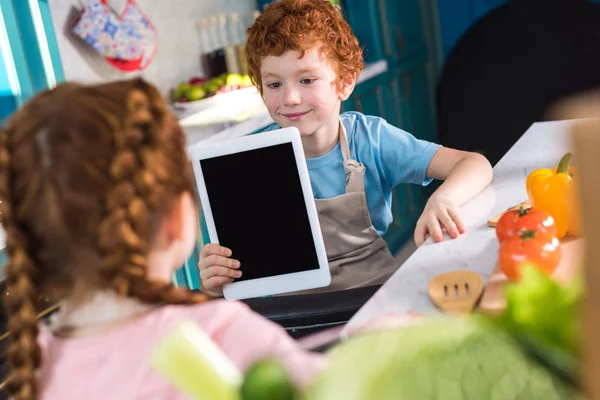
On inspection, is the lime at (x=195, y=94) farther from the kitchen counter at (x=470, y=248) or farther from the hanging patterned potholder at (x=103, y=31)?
the kitchen counter at (x=470, y=248)

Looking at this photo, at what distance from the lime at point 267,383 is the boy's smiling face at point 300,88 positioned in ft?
4.44

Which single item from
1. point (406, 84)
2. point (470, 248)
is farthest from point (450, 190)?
point (406, 84)

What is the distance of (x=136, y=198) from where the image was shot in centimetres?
67

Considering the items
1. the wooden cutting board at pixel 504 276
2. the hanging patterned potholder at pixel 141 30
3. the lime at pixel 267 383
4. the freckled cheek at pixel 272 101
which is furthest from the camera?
the hanging patterned potholder at pixel 141 30

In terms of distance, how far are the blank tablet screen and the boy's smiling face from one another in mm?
382

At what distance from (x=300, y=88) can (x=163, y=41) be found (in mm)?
1525

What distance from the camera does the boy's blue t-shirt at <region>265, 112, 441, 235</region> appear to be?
1778 mm

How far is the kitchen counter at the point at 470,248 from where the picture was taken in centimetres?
99

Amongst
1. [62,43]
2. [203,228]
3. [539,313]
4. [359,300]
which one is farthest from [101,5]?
[539,313]

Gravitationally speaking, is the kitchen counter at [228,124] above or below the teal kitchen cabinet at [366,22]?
below

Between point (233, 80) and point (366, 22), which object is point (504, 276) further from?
point (366, 22)

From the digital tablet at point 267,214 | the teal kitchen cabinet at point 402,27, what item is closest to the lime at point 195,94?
the teal kitchen cabinet at point 402,27

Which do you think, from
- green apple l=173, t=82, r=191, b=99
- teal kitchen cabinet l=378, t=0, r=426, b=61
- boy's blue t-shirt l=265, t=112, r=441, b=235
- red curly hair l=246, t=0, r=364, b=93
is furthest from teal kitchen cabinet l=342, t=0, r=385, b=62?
boy's blue t-shirt l=265, t=112, r=441, b=235

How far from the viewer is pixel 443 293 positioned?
970 mm
